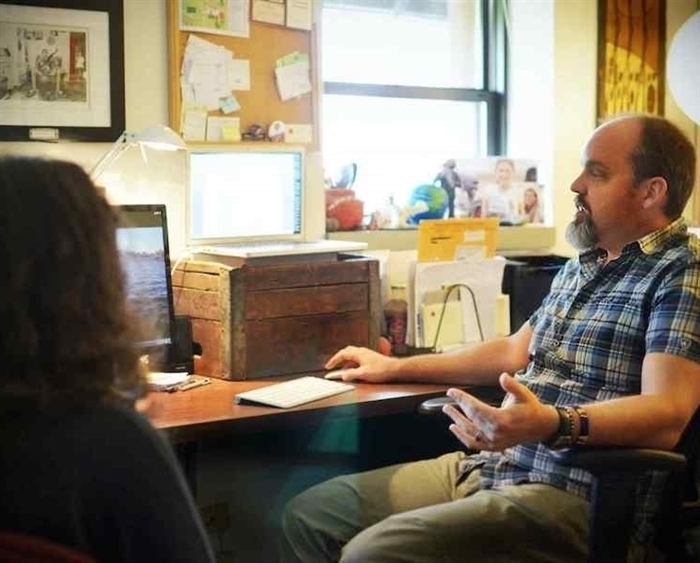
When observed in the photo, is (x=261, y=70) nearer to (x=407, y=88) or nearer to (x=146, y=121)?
(x=146, y=121)

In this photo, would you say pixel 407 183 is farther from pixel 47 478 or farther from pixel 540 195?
pixel 47 478

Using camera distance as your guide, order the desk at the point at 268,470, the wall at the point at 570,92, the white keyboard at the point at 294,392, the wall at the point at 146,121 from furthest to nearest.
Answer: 1. the wall at the point at 570,92
2. the desk at the point at 268,470
3. the wall at the point at 146,121
4. the white keyboard at the point at 294,392

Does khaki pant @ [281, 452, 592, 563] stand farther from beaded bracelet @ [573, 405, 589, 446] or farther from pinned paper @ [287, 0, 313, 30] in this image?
pinned paper @ [287, 0, 313, 30]

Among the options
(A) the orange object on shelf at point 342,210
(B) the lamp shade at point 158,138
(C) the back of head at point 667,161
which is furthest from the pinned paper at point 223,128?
(C) the back of head at point 667,161

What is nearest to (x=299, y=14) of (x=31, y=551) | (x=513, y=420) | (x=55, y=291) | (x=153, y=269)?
(x=153, y=269)

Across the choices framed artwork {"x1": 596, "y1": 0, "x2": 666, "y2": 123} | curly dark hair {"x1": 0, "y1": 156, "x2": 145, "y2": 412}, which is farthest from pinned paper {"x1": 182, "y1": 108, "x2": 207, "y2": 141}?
curly dark hair {"x1": 0, "y1": 156, "x2": 145, "y2": 412}

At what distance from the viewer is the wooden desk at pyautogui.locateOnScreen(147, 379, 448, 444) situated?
199cm

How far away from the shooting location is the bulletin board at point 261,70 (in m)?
2.59

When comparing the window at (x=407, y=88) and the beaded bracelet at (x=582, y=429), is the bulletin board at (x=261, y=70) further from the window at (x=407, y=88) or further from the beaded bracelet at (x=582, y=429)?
the beaded bracelet at (x=582, y=429)

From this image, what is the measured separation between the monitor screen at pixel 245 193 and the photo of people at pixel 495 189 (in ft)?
2.13

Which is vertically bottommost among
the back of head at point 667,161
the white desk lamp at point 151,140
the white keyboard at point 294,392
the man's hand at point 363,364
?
the white keyboard at point 294,392

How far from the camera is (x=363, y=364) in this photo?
2.43m

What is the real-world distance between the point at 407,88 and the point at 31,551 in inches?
103

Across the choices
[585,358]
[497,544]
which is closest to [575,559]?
[497,544]
